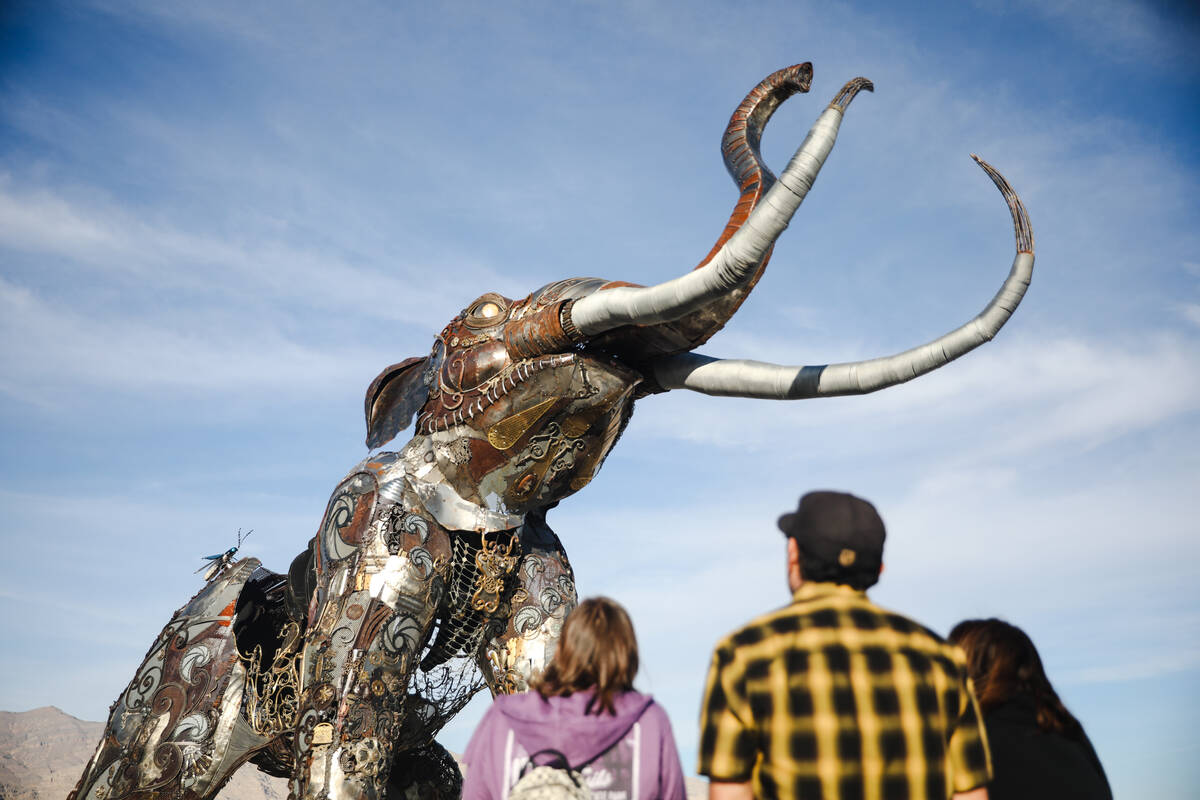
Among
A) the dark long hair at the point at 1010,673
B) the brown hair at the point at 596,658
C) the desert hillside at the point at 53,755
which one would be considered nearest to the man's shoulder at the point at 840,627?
the brown hair at the point at 596,658

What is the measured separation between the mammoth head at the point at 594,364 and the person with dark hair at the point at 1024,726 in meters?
1.65

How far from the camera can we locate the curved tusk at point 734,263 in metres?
3.70

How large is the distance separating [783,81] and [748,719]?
10.1ft

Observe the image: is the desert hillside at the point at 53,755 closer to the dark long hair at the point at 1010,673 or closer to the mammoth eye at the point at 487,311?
the mammoth eye at the point at 487,311

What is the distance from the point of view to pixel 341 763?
448 cm

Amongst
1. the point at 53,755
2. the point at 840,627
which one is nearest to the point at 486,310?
the point at 840,627

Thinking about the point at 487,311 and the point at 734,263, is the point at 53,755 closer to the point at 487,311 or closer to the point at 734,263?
the point at 487,311

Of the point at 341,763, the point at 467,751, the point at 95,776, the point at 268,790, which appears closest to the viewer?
the point at 467,751

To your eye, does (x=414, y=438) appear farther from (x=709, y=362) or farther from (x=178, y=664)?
(x=178, y=664)

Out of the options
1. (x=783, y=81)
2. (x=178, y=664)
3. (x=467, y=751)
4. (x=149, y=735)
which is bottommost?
(x=467, y=751)

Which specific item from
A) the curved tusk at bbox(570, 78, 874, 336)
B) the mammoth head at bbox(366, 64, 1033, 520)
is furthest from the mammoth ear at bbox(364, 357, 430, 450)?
the curved tusk at bbox(570, 78, 874, 336)

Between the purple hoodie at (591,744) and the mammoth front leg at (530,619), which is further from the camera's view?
the mammoth front leg at (530,619)

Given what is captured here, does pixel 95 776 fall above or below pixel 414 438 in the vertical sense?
below


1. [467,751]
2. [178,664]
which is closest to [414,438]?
[178,664]
